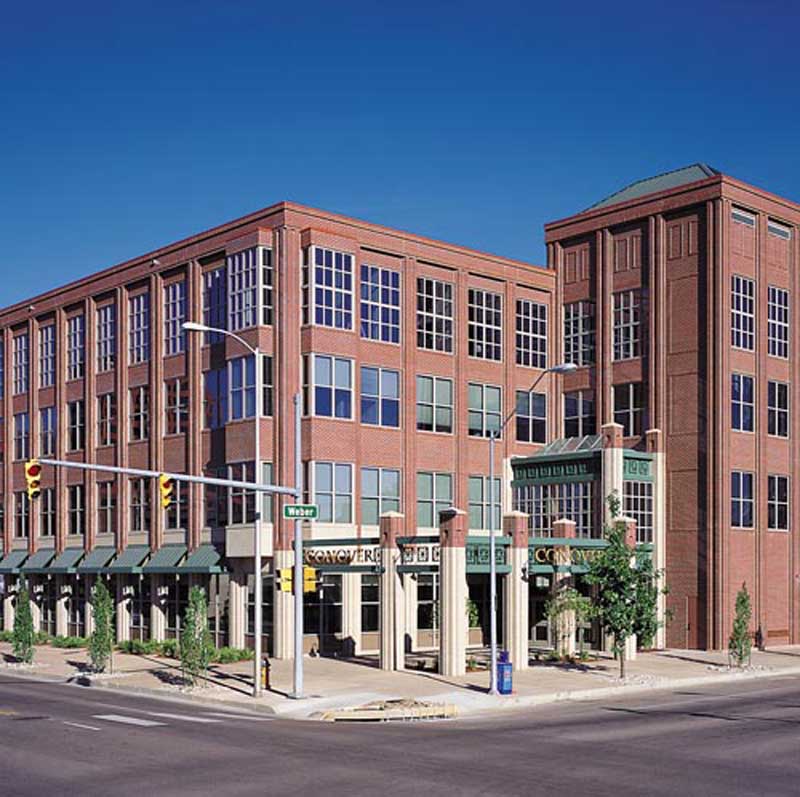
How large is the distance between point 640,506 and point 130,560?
2270 cm

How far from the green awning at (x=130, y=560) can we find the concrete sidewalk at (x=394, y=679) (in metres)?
5.59

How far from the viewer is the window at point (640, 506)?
2055 inches

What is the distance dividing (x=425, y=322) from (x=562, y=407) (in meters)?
8.86

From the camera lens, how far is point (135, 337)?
195 feet

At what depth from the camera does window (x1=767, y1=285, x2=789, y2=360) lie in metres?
55.5

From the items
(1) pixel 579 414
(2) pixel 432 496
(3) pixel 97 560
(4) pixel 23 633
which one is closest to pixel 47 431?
(3) pixel 97 560

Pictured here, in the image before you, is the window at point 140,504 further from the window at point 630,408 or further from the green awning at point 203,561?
the window at point 630,408

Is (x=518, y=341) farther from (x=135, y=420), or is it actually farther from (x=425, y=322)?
(x=135, y=420)

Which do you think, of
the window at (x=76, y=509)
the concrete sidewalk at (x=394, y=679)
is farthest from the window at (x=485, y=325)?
the window at (x=76, y=509)

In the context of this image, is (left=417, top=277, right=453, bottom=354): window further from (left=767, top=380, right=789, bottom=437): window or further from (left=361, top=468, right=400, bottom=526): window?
(left=767, top=380, right=789, bottom=437): window

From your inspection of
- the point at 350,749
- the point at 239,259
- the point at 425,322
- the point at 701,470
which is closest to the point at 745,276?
the point at 701,470

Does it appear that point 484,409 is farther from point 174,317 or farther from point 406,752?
point 406,752

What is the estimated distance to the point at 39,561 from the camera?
63406 mm

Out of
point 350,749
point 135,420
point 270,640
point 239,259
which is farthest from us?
point 135,420
